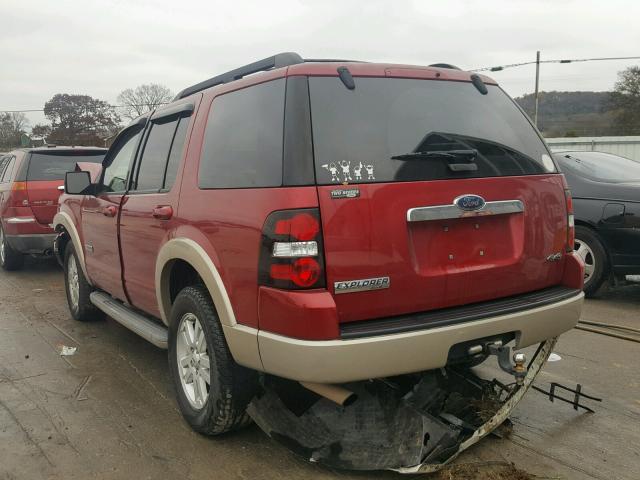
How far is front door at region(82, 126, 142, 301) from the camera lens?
4.34 metres

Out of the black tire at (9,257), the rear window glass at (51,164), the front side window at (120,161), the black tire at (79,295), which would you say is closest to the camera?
the front side window at (120,161)

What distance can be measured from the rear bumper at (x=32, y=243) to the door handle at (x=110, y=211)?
419 centimetres

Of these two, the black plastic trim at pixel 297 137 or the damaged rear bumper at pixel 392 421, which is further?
the damaged rear bumper at pixel 392 421

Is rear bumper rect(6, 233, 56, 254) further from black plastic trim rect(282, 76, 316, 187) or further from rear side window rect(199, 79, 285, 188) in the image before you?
black plastic trim rect(282, 76, 316, 187)

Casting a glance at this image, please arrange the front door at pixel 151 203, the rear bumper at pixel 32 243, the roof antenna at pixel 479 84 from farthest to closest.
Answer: the rear bumper at pixel 32 243, the front door at pixel 151 203, the roof antenna at pixel 479 84

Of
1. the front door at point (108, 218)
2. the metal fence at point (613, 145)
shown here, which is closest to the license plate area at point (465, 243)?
the front door at point (108, 218)

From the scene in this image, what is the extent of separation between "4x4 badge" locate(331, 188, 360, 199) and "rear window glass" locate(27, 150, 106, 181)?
7001 millimetres

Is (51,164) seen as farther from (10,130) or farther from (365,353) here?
(10,130)

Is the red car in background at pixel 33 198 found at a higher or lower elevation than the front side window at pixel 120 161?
lower

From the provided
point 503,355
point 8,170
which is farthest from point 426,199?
point 8,170

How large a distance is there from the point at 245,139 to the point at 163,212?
850 millimetres

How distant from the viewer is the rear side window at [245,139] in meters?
2.65

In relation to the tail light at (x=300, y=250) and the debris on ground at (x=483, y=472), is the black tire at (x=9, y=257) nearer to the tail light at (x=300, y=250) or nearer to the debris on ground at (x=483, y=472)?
the tail light at (x=300, y=250)

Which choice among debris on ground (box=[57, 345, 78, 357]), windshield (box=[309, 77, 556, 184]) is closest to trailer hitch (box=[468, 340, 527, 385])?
windshield (box=[309, 77, 556, 184])
